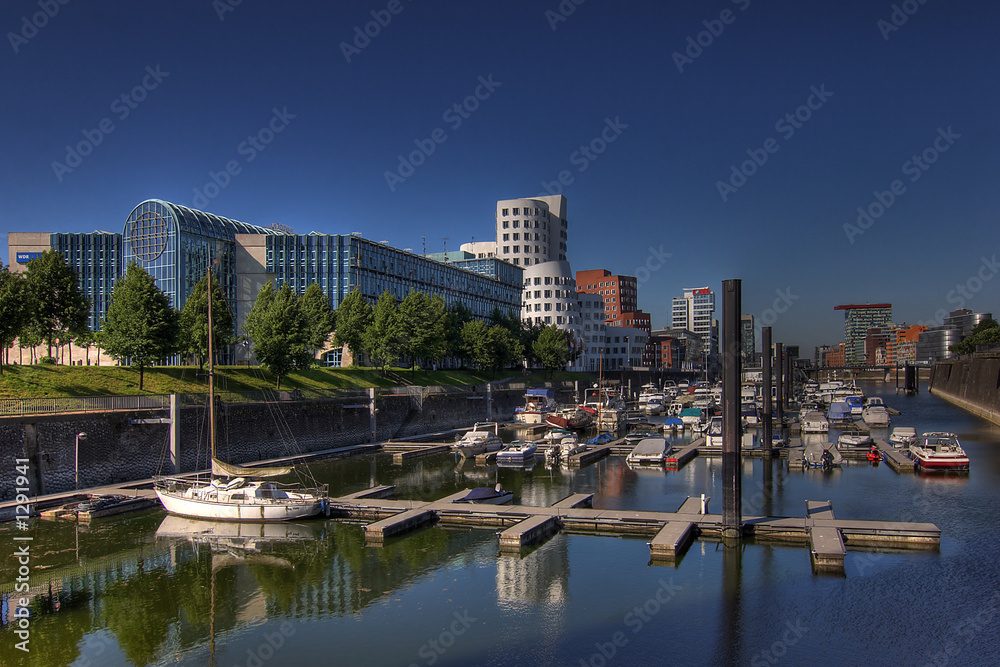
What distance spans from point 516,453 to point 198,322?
106ft

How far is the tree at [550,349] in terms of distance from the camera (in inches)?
5156

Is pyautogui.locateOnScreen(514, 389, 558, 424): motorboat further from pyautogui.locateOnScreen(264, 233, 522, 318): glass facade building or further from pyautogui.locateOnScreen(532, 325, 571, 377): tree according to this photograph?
pyautogui.locateOnScreen(532, 325, 571, 377): tree

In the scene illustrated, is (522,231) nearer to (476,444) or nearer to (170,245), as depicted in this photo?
(170,245)

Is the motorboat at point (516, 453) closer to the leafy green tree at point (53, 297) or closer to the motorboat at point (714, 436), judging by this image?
the motorboat at point (714, 436)

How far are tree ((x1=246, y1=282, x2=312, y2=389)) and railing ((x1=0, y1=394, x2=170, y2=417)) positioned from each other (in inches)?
701

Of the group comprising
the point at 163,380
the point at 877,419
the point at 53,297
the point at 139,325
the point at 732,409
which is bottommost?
the point at 877,419

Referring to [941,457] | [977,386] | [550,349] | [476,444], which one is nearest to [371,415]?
[476,444]

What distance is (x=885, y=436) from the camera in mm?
73250

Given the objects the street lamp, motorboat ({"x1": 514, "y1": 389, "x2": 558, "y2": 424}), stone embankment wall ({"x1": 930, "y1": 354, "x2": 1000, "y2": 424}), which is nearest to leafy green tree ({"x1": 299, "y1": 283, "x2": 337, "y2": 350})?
motorboat ({"x1": 514, "y1": 389, "x2": 558, "y2": 424})

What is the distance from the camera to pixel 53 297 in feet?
189

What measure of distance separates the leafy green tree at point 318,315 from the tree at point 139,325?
24225 mm

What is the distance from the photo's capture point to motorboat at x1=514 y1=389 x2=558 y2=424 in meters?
87.9

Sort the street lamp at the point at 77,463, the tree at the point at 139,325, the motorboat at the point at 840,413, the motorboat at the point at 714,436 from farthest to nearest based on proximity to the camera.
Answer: the motorboat at the point at 840,413 < the motorboat at the point at 714,436 < the tree at the point at 139,325 < the street lamp at the point at 77,463

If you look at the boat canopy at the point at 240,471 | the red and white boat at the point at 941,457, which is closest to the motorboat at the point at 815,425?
the red and white boat at the point at 941,457
